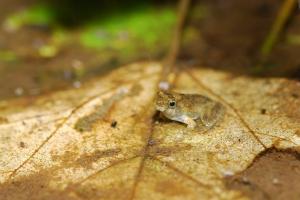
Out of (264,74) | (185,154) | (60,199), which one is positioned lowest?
(60,199)

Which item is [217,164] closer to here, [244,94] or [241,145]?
[241,145]

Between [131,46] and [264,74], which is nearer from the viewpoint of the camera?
[264,74]

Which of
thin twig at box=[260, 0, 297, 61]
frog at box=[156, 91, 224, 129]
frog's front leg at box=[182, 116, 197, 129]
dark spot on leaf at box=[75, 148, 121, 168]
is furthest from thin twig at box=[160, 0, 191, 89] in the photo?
dark spot on leaf at box=[75, 148, 121, 168]

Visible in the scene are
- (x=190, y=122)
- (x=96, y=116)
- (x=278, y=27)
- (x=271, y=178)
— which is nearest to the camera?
(x=271, y=178)

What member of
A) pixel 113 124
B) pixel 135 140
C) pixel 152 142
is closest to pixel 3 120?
pixel 113 124

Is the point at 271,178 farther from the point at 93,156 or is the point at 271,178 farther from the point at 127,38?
the point at 127,38

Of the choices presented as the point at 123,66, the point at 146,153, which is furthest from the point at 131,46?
the point at 146,153
